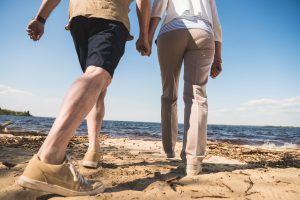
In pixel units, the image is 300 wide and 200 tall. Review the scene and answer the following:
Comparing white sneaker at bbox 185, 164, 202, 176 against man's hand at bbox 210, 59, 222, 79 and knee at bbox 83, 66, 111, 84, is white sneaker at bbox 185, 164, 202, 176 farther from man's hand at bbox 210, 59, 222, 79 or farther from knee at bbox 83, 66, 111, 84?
man's hand at bbox 210, 59, 222, 79

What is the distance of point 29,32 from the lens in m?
1.83

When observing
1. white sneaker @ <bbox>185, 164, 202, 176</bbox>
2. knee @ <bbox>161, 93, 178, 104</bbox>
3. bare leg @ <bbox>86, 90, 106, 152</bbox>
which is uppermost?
knee @ <bbox>161, 93, 178, 104</bbox>

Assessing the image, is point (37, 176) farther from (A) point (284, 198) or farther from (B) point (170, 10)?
(B) point (170, 10)

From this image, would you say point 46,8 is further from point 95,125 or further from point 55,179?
point 55,179

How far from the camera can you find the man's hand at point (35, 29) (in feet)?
5.97

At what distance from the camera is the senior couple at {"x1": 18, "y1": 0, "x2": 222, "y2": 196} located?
139 centimetres

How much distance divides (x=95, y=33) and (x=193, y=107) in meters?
1.10

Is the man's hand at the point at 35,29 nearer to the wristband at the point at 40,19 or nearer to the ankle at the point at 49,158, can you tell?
the wristband at the point at 40,19

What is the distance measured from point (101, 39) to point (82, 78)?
319mm

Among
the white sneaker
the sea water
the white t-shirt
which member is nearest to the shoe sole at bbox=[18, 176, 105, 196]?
the white sneaker

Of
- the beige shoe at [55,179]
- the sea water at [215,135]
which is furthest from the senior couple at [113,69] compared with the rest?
the sea water at [215,135]

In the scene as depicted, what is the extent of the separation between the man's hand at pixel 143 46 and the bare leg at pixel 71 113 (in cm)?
74

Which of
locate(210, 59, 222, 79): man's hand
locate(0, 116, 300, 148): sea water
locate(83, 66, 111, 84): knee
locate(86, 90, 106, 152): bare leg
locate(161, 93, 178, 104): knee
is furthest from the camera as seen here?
locate(0, 116, 300, 148): sea water

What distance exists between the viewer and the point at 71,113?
142 cm
